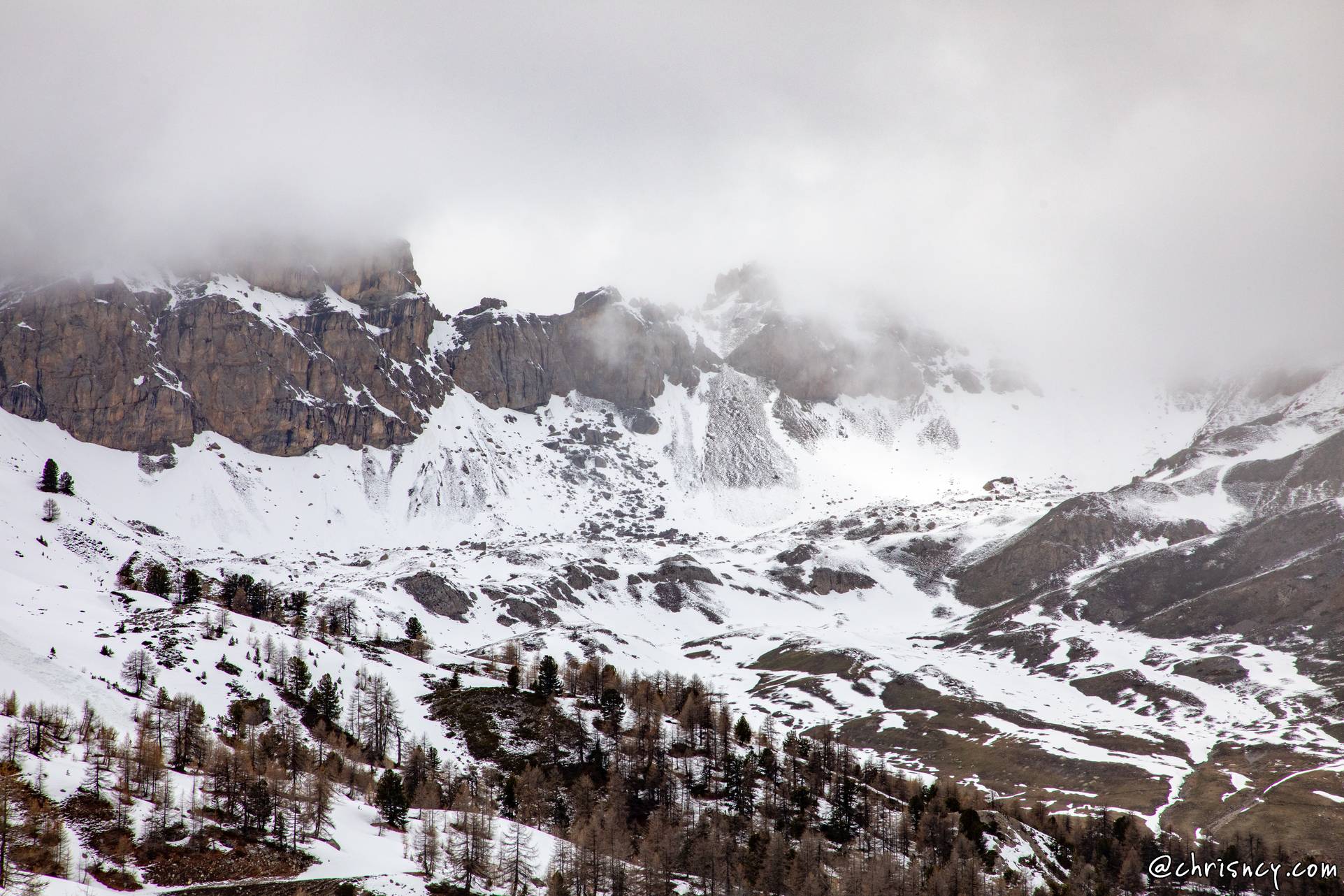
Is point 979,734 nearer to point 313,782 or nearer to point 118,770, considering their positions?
point 313,782

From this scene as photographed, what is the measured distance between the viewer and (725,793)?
118188 mm

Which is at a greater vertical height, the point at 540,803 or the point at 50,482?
the point at 50,482

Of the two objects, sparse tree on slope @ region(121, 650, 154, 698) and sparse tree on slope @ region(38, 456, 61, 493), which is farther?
sparse tree on slope @ region(38, 456, 61, 493)

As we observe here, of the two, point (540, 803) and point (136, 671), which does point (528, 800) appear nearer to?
point (540, 803)

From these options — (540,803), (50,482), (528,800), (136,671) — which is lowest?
(540,803)

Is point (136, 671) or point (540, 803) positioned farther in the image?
point (540, 803)

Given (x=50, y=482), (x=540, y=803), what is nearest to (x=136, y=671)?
(x=540, y=803)

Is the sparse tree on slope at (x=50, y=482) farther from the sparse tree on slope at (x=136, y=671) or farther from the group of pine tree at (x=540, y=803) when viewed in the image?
the sparse tree on slope at (x=136, y=671)

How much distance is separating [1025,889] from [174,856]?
86.1 metres

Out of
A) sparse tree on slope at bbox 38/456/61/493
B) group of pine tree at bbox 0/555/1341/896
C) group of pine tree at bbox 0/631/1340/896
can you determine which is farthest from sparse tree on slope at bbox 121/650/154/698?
sparse tree on slope at bbox 38/456/61/493

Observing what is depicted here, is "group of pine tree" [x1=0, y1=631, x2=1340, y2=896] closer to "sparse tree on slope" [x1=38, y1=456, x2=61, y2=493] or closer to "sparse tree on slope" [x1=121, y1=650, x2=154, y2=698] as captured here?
"sparse tree on slope" [x1=121, y1=650, x2=154, y2=698]

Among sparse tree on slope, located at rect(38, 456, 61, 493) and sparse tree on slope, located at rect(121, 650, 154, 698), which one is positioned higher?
sparse tree on slope, located at rect(38, 456, 61, 493)

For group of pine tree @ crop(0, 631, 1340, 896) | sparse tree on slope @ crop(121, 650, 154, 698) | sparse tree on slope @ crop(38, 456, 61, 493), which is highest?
sparse tree on slope @ crop(38, 456, 61, 493)

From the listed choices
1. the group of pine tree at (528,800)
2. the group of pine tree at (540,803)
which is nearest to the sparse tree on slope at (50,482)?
the group of pine tree at (528,800)
